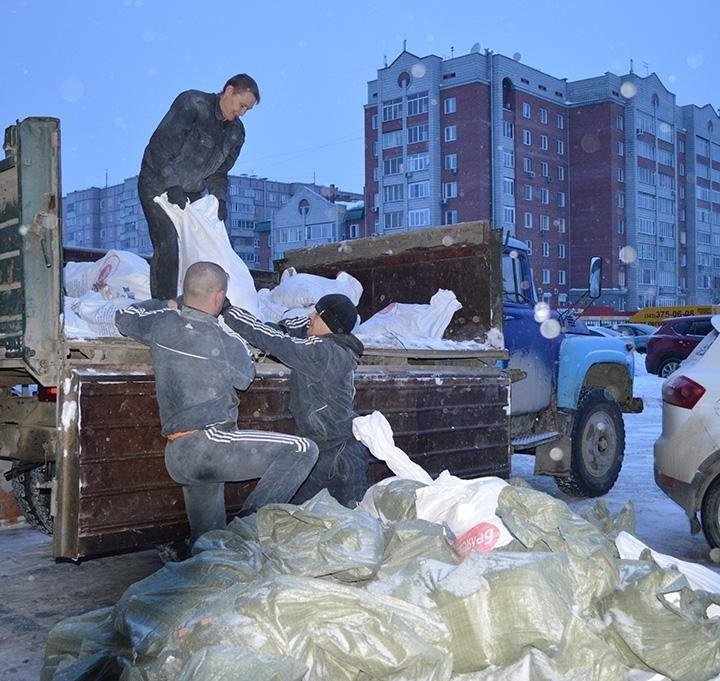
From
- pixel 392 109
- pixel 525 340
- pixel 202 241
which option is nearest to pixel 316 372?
pixel 202 241

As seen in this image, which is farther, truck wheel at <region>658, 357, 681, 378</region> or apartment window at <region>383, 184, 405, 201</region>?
apartment window at <region>383, 184, 405, 201</region>

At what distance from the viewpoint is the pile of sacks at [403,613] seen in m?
2.74

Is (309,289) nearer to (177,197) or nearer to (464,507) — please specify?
(177,197)

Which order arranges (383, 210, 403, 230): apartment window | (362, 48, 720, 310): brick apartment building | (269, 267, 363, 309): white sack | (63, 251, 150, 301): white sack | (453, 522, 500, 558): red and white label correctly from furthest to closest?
1. (383, 210, 403, 230): apartment window
2. (362, 48, 720, 310): brick apartment building
3. (269, 267, 363, 309): white sack
4. (63, 251, 150, 301): white sack
5. (453, 522, 500, 558): red and white label

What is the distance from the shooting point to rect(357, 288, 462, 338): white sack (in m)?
6.20

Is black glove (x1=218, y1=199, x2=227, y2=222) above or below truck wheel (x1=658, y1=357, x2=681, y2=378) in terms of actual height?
above

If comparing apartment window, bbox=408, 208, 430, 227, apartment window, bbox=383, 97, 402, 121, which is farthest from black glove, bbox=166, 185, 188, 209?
apartment window, bbox=383, 97, 402, 121

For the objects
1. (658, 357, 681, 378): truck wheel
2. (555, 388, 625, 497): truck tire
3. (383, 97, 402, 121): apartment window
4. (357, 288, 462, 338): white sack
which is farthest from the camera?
(383, 97, 402, 121): apartment window

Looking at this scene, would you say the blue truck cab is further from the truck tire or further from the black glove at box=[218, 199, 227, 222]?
the black glove at box=[218, 199, 227, 222]

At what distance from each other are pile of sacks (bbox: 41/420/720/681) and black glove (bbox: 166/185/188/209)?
211cm

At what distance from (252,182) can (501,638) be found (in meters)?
87.1

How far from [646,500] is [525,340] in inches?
67.2

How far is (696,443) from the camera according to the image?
5336mm

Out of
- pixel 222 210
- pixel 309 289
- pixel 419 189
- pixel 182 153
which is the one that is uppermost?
pixel 419 189
